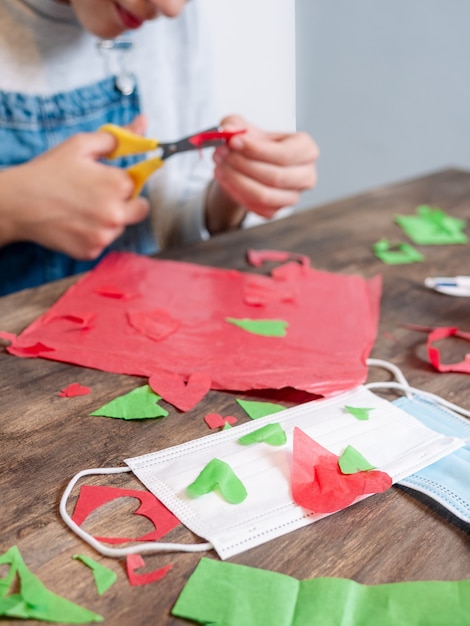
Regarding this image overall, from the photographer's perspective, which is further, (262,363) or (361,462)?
(262,363)

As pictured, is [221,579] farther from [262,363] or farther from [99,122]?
[99,122]

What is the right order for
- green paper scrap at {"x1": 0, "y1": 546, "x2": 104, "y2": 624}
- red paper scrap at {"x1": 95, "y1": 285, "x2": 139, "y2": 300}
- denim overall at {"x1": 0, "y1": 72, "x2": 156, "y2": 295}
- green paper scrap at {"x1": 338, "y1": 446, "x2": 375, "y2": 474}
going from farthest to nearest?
denim overall at {"x1": 0, "y1": 72, "x2": 156, "y2": 295}, red paper scrap at {"x1": 95, "y1": 285, "x2": 139, "y2": 300}, green paper scrap at {"x1": 338, "y1": 446, "x2": 375, "y2": 474}, green paper scrap at {"x1": 0, "y1": 546, "x2": 104, "y2": 624}

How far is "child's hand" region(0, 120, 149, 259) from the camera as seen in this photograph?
0.79 metres

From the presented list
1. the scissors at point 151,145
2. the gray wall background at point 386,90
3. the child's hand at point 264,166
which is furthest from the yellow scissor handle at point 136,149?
the gray wall background at point 386,90

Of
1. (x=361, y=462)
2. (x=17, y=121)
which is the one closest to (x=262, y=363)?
(x=361, y=462)

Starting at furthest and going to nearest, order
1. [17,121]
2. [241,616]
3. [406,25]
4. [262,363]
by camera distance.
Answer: [406,25], [17,121], [262,363], [241,616]

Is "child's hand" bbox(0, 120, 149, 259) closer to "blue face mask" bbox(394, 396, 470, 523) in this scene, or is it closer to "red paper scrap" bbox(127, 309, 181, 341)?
"red paper scrap" bbox(127, 309, 181, 341)

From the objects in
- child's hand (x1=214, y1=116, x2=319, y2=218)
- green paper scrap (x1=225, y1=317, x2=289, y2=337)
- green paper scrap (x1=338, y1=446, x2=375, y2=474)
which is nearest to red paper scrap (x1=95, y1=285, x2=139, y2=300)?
green paper scrap (x1=225, y1=317, x2=289, y2=337)

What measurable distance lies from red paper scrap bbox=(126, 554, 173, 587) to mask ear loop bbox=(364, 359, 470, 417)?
26 cm

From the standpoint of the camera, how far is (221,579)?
38 centimetres

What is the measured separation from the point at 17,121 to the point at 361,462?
0.72 meters

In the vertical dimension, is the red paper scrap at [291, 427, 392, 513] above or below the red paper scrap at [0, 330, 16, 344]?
above

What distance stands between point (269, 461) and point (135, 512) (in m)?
0.11

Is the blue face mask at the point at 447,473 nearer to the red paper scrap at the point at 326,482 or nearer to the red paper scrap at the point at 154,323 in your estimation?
the red paper scrap at the point at 326,482
